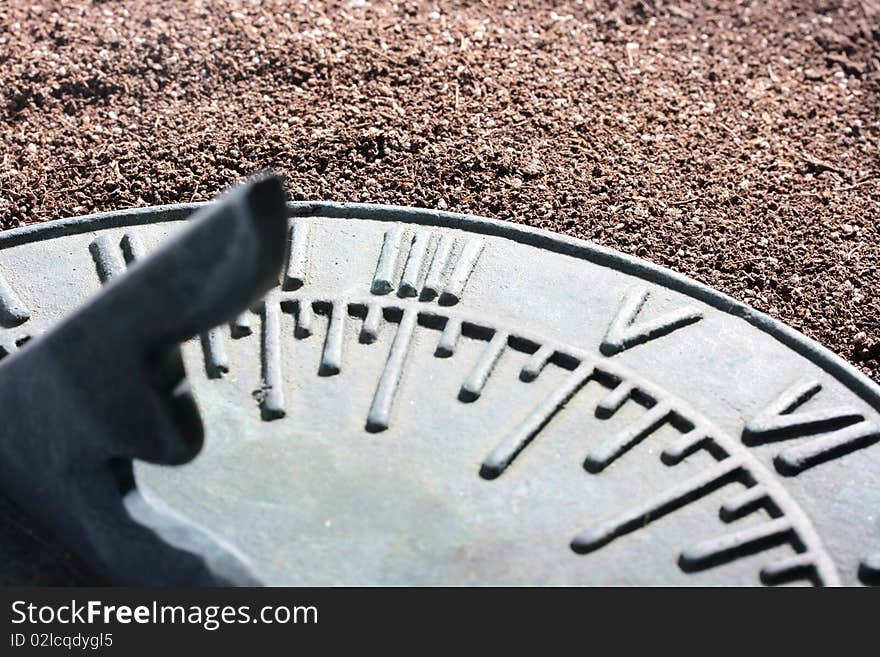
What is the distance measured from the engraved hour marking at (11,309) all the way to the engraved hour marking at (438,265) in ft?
3.93

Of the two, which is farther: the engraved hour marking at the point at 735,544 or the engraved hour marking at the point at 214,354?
the engraved hour marking at the point at 214,354

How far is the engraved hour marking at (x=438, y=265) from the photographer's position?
361cm

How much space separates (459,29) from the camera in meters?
5.49

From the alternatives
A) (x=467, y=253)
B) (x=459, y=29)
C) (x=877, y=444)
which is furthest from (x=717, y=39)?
(x=877, y=444)

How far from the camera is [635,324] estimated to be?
140 inches

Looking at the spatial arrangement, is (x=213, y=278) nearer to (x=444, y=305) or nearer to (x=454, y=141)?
(x=444, y=305)

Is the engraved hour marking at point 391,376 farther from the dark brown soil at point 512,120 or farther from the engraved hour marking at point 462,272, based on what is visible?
the dark brown soil at point 512,120

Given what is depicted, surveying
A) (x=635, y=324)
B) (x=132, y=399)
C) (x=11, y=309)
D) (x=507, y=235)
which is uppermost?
(x=507, y=235)

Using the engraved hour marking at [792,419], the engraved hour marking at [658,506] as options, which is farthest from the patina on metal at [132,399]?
the engraved hour marking at [792,419]

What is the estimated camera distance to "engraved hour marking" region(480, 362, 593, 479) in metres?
3.01

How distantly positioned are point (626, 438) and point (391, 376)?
25.9 inches

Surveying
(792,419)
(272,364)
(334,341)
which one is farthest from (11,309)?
(792,419)

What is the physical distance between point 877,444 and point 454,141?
221 centimetres

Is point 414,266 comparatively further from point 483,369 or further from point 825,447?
point 825,447
